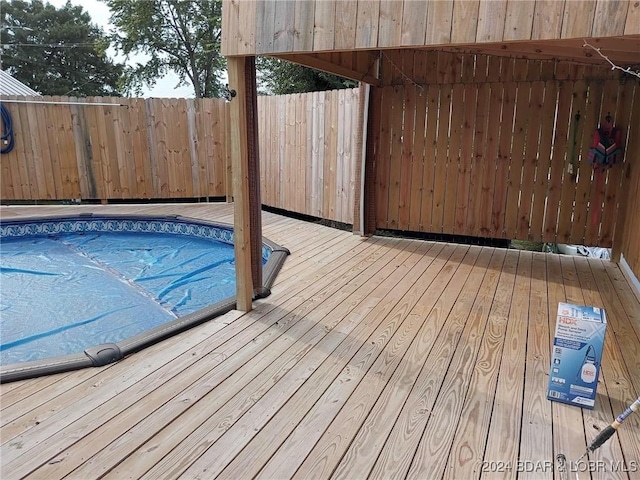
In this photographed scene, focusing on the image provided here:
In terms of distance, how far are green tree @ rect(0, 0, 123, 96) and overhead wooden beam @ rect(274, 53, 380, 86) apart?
1645cm

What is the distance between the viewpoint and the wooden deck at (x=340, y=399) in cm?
158

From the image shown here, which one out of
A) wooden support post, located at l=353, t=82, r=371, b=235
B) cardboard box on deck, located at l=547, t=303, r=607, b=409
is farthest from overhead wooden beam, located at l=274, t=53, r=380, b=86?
cardboard box on deck, located at l=547, t=303, r=607, b=409

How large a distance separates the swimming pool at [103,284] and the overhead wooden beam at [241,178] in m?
0.18

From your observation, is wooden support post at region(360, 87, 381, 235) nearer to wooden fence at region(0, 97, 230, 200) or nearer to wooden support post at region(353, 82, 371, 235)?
wooden support post at region(353, 82, 371, 235)

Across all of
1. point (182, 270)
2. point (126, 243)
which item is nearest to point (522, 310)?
point (182, 270)

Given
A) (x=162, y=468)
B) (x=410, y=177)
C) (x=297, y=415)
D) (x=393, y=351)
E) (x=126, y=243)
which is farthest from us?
(x=126, y=243)

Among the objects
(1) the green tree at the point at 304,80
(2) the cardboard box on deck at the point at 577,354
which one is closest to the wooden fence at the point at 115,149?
(1) the green tree at the point at 304,80

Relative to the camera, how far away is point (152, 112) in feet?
22.8

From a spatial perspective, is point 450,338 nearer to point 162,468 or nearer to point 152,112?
point 162,468

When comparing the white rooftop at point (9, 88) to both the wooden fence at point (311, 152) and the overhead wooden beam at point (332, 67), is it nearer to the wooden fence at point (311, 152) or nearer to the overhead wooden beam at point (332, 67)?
the wooden fence at point (311, 152)

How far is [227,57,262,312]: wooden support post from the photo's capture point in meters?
2.76

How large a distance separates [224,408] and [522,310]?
2.16 m

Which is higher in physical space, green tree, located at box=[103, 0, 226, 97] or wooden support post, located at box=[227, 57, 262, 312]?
green tree, located at box=[103, 0, 226, 97]

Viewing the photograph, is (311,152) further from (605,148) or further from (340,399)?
(340,399)
